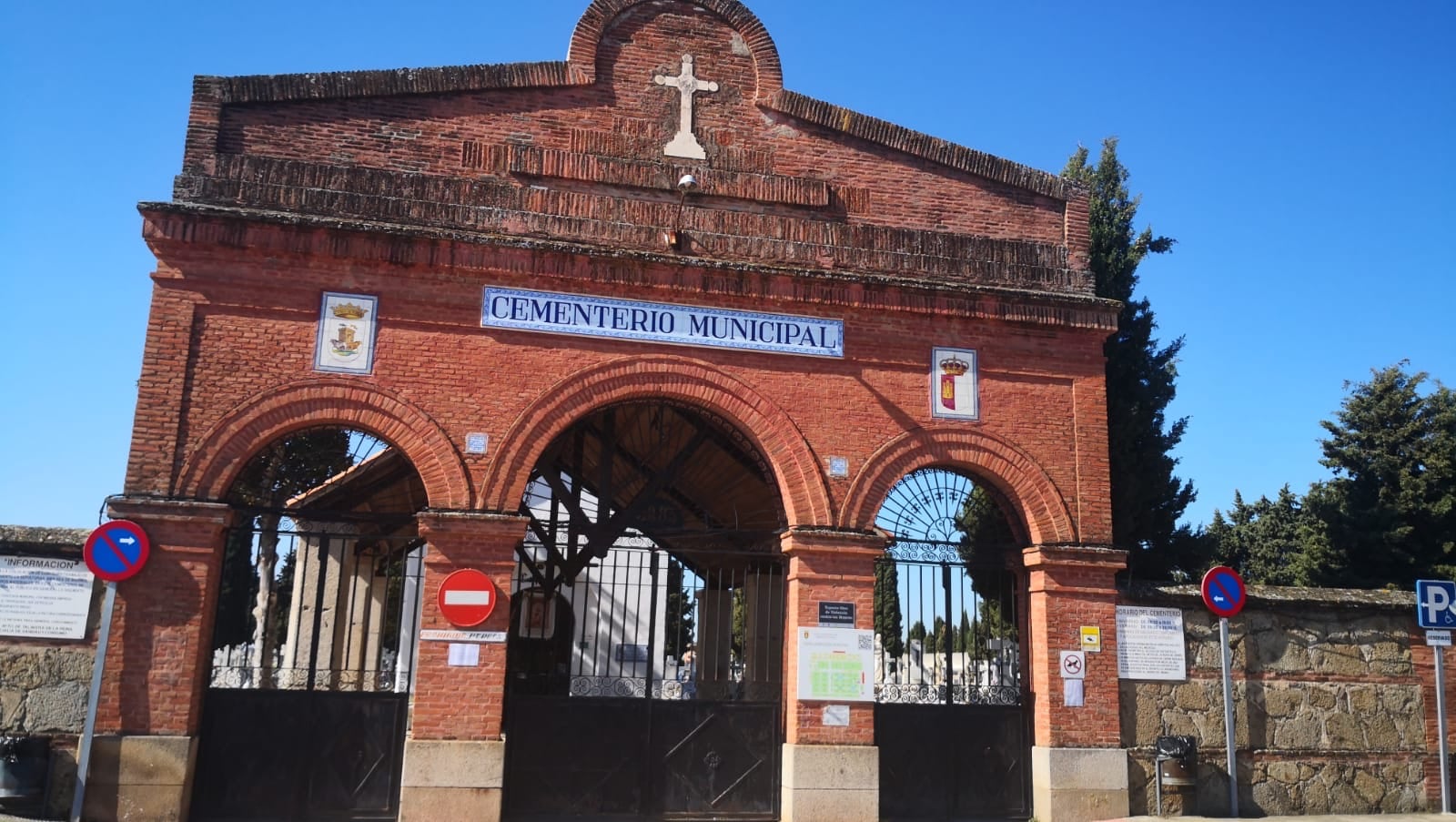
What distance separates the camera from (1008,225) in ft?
44.3

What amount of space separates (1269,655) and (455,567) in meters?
9.29

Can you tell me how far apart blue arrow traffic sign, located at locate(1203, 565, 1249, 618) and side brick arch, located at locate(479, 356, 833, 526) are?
4.39 metres

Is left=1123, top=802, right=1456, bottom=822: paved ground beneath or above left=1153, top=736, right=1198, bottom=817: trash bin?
beneath

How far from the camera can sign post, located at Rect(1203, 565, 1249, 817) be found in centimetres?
1211

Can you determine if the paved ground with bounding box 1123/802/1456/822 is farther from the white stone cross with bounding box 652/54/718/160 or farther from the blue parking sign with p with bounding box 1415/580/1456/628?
the white stone cross with bounding box 652/54/718/160

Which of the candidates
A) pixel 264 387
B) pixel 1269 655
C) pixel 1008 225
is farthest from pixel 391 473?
pixel 1269 655

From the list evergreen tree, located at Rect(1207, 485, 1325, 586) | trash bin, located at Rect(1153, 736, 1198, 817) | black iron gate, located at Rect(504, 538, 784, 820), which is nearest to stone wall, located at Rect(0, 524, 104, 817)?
black iron gate, located at Rect(504, 538, 784, 820)

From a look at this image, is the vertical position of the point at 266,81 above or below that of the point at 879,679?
above

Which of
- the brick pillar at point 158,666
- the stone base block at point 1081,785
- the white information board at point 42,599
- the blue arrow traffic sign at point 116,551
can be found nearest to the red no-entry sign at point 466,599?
the brick pillar at point 158,666

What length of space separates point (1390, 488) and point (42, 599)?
20.9 m

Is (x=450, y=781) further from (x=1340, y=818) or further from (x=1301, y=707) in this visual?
(x=1340, y=818)

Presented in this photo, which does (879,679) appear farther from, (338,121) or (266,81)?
(266,81)

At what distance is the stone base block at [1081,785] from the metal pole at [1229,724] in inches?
49.2

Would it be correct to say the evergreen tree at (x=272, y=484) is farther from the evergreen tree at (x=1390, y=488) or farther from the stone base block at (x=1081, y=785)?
the evergreen tree at (x=1390, y=488)
